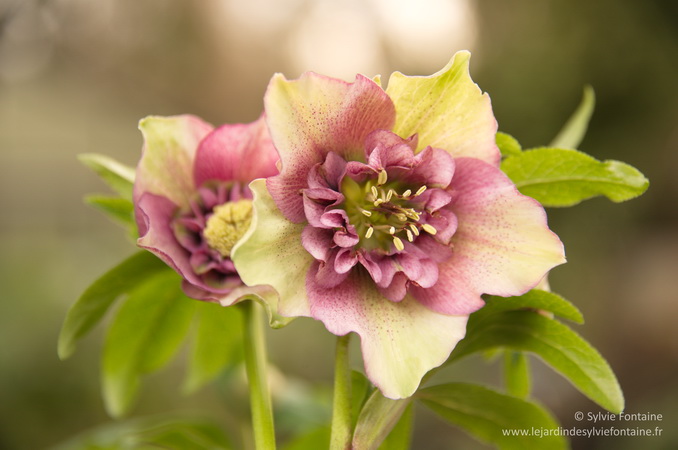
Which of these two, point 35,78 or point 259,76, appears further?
point 259,76

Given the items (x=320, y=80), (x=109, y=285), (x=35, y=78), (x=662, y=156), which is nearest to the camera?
(x=320, y=80)

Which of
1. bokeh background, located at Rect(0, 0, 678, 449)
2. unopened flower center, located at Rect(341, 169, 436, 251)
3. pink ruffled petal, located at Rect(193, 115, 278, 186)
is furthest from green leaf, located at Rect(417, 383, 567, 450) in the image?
bokeh background, located at Rect(0, 0, 678, 449)

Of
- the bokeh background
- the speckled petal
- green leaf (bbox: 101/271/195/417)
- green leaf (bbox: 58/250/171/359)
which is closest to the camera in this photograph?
the speckled petal

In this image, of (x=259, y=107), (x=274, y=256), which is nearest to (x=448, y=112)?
(x=274, y=256)

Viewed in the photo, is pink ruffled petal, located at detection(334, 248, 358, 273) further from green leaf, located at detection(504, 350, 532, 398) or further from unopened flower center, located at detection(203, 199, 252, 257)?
green leaf, located at detection(504, 350, 532, 398)

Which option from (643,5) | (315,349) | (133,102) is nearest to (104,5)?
(133,102)

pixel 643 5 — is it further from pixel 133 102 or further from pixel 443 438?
pixel 133 102

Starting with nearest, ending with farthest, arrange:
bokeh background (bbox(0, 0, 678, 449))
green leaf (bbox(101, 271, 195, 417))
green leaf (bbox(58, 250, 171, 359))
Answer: green leaf (bbox(58, 250, 171, 359)) → green leaf (bbox(101, 271, 195, 417)) → bokeh background (bbox(0, 0, 678, 449))

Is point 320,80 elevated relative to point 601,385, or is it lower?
elevated
